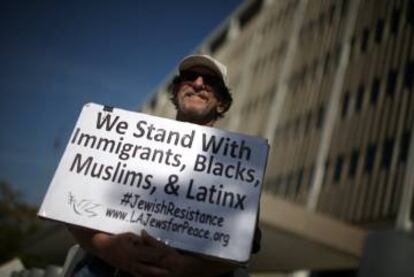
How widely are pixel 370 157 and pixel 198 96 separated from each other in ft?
62.8

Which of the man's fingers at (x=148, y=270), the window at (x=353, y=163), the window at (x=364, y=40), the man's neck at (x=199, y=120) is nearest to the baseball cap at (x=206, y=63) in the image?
the man's neck at (x=199, y=120)

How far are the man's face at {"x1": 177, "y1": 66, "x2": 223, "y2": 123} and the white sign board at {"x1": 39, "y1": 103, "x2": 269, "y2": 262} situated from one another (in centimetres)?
13

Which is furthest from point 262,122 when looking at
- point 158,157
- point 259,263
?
point 158,157

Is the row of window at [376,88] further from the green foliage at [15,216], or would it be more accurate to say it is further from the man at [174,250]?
the green foliage at [15,216]

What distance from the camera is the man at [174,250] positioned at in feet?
5.73

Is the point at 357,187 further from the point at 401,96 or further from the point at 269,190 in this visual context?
the point at 269,190

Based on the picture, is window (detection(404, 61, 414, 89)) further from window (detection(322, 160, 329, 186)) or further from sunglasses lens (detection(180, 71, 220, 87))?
sunglasses lens (detection(180, 71, 220, 87))

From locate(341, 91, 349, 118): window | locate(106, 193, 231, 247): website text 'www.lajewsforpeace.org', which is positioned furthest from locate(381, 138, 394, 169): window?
locate(106, 193, 231, 247): website text 'www.lajewsforpeace.org'

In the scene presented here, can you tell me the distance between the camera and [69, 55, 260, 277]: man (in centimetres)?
175

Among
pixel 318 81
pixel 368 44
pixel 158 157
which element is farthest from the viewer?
pixel 318 81

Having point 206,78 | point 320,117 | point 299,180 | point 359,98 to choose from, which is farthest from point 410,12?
point 206,78

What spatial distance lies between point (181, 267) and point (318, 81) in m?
25.1

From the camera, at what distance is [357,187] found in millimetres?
20156

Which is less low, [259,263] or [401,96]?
[401,96]
